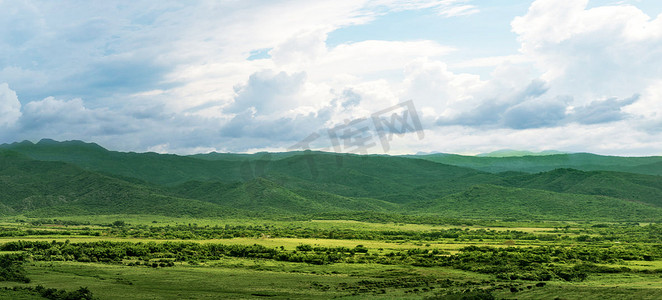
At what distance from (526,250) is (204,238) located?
65.7m

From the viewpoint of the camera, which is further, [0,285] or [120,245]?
[120,245]

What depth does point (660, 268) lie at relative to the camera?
74875 millimetres

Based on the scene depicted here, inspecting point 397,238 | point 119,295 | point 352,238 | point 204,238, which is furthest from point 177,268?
point 397,238

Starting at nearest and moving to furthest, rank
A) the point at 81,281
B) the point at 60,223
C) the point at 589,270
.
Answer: the point at 81,281, the point at 589,270, the point at 60,223

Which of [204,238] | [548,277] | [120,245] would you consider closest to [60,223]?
[204,238]

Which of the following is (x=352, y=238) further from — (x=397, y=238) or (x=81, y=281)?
(x=81, y=281)

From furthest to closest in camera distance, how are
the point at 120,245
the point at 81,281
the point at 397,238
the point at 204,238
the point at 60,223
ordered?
the point at 60,223 → the point at 397,238 → the point at 204,238 → the point at 120,245 → the point at 81,281

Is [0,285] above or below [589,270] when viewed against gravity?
above

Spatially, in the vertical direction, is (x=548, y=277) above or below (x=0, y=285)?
below

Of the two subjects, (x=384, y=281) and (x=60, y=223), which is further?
(x=60, y=223)

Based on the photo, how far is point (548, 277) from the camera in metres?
68.0

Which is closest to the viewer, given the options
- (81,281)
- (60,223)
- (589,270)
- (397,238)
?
(81,281)

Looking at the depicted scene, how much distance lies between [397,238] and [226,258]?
5118 cm

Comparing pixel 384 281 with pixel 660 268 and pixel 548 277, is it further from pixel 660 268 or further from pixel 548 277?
pixel 660 268
